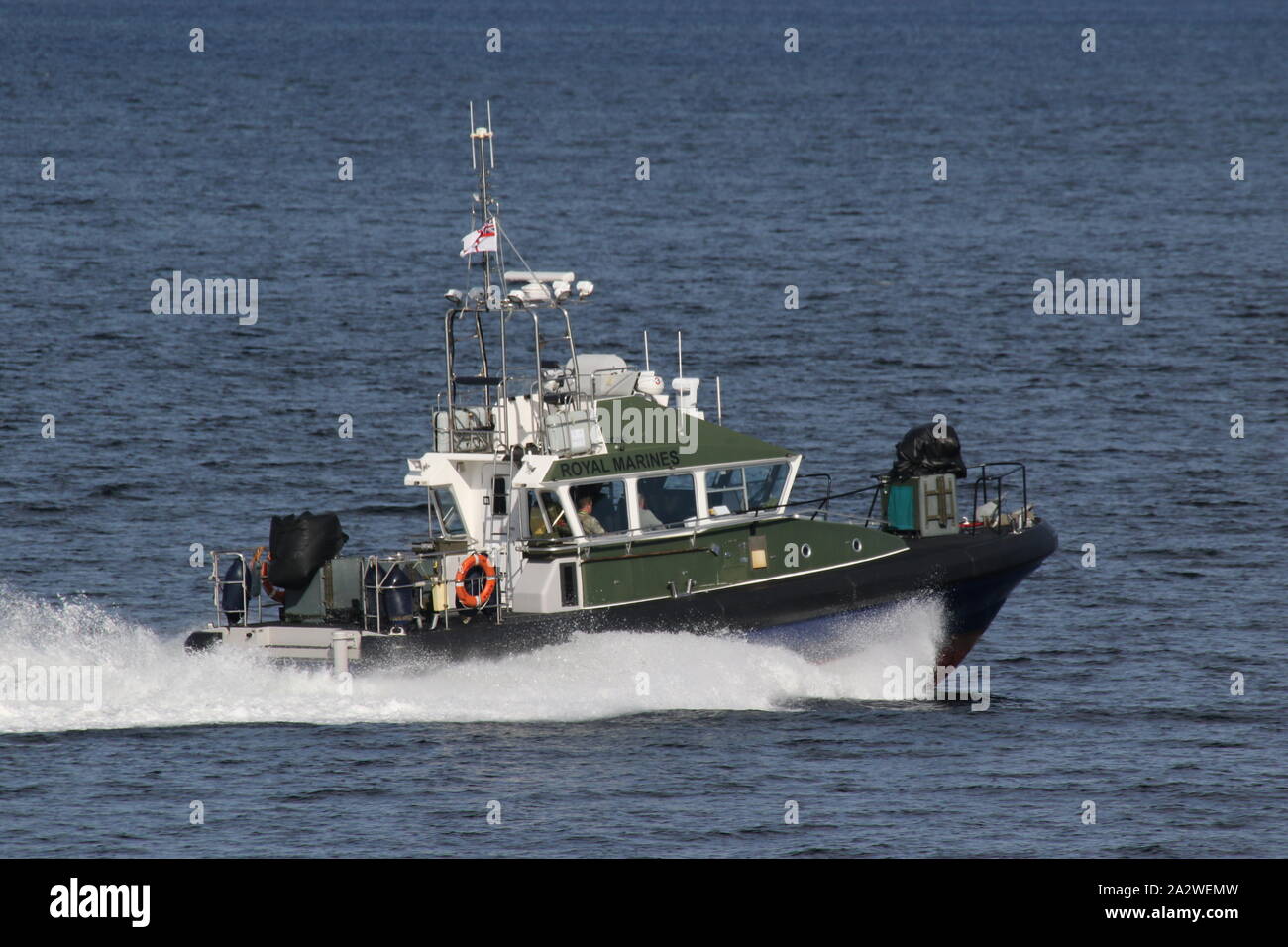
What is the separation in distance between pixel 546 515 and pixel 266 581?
317 cm

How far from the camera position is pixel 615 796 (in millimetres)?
20266

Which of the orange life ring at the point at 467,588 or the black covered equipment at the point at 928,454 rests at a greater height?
the black covered equipment at the point at 928,454

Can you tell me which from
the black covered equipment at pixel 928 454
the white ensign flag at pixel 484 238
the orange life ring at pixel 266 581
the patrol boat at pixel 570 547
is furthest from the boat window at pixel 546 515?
the black covered equipment at pixel 928 454

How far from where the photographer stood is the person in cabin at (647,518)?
2355 cm

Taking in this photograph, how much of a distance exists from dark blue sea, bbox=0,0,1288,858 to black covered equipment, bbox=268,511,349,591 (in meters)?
1.09

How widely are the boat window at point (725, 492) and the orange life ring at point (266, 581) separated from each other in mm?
4824

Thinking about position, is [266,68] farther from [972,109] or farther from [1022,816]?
[1022,816]

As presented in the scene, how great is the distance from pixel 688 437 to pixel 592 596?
6.97 ft

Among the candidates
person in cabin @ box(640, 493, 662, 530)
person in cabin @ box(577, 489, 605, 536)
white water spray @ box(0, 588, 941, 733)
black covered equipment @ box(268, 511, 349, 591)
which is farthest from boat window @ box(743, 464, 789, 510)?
black covered equipment @ box(268, 511, 349, 591)

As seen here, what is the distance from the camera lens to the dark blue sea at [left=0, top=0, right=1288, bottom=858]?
806 inches

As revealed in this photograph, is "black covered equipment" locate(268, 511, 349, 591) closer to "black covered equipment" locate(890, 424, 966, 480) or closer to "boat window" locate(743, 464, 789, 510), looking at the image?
"boat window" locate(743, 464, 789, 510)

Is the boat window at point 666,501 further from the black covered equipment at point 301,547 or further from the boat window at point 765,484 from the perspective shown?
the black covered equipment at point 301,547

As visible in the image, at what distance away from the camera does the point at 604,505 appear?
2350cm

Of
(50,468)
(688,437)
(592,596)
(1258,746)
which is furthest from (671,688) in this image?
(50,468)
